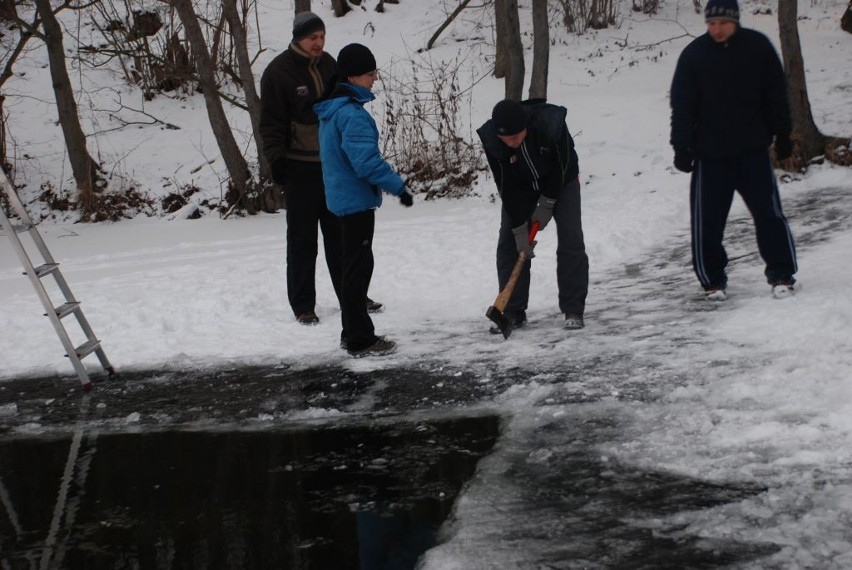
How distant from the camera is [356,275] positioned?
19.4 ft

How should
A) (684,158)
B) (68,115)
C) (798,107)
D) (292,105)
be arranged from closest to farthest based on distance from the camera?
(684,158) < (292,105) < (798,107) < (68,115)

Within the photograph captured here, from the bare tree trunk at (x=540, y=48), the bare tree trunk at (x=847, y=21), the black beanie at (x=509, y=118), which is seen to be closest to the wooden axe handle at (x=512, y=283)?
the black beanie at (x=509, y=118)

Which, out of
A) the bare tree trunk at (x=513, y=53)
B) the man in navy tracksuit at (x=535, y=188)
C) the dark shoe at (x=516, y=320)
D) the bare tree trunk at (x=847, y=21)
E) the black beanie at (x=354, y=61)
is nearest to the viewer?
the black beanie at (x=354, y=61)

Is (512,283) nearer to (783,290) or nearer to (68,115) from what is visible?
(783,290)

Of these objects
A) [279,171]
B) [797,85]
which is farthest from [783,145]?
[797,85]

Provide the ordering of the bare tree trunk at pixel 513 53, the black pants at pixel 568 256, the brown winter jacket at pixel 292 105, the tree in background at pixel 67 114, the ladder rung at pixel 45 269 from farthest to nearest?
the tree in background at pixel 67 114
the bare tree trunk at pixel 513 53
the brown winter jacket at pixel 292 105
the black pants at pixel 568 256
the ladder rung at pixel 45 269

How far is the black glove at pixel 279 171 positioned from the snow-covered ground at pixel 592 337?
3.63 ft

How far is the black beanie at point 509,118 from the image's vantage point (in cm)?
557

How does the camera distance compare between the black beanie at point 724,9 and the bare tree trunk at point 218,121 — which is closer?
the black beanie at point 724,9

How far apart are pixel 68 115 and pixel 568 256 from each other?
11471mm

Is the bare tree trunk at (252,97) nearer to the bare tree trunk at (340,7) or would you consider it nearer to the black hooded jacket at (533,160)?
the black hooded jacket at (533,160)

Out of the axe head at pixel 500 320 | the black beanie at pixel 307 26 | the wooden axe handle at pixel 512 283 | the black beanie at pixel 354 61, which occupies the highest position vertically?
the black beanie at pixel 307 26

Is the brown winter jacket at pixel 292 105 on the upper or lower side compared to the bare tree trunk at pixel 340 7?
lower

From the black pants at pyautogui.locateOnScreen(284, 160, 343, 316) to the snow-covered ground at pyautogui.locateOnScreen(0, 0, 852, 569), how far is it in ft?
1.01
